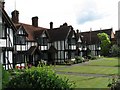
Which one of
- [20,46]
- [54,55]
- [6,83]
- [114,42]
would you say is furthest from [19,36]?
[114,42]

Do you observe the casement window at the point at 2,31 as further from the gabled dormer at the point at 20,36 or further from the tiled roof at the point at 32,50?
the tiled roof at the point at 32,50

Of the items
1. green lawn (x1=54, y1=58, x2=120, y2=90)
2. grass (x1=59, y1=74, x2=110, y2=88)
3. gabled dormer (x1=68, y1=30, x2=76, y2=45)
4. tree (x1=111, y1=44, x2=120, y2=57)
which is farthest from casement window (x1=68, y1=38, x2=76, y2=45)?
grass (x1=59, y1=74, x2=110, y2=88)

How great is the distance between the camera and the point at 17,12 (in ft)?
139

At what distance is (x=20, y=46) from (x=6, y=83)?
26.4 metres

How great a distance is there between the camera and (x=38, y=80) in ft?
37.1

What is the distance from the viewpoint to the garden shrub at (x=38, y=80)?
11.2m

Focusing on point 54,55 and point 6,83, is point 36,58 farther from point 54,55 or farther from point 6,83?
point 6,83

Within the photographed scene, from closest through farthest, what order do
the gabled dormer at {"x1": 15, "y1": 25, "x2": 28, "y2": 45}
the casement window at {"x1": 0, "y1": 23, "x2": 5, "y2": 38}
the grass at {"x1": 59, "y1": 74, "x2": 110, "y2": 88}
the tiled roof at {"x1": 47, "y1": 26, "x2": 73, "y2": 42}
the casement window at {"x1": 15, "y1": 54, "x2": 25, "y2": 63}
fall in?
the grass at {"x1": 59, "y1": 74, "x2": 110, "y2": 88}
the casement window at {"x1": 0, "y1": 23, "x2": 5, "y2": 38}
the casement window at {"x1": 15, "y1": 54, "x2": 25, "y2": 63}
the gabled dormer at {"x1": 15, "y1": 25, "x2": 28, "y2": 45}
the tiled roof at {"x1": 47, "y1": 26, "x2": 73, "y2": 42}

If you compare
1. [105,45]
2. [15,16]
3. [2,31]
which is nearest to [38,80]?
[2,31]

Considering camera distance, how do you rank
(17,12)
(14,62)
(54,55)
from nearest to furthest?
(14,62)
(17,12)
(54,55)

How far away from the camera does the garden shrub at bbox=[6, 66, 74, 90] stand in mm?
11234

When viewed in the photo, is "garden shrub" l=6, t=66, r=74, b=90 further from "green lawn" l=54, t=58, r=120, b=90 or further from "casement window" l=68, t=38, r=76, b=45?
"casement window" l=68, t=38, r=76, b=45

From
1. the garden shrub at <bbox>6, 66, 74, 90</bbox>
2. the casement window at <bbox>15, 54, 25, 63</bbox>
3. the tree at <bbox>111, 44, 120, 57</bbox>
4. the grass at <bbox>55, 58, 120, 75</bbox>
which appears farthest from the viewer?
the tree at <bbox>111, 44, 120, 57</bbox>

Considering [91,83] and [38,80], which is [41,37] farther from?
[38,80]
